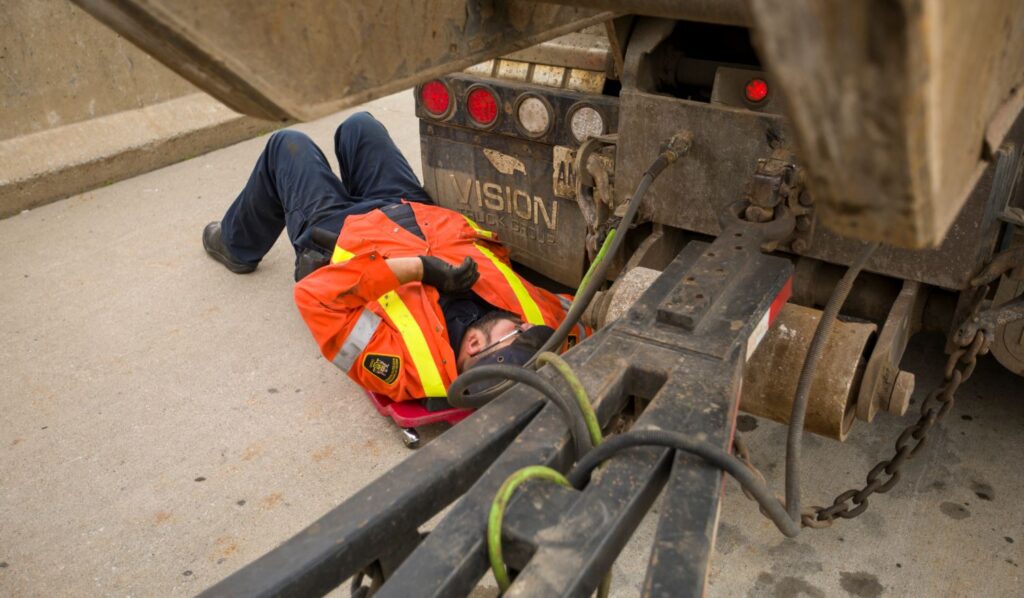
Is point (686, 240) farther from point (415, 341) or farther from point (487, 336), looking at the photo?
point (415, 341)

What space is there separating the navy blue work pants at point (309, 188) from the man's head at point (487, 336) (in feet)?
2.52

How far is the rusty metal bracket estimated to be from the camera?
2.01 meters

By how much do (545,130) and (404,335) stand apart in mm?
827

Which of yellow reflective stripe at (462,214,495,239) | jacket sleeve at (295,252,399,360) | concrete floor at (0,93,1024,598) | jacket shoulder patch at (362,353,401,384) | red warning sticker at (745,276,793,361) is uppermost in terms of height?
red warning sticker at (745,276,793,361)

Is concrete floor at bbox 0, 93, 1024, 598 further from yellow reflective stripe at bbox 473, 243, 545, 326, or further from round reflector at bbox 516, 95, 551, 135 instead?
round reflector at bbox 516, 95, 551, 135

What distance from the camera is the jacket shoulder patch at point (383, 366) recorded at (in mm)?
2840

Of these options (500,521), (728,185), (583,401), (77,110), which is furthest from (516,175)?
(77,110)

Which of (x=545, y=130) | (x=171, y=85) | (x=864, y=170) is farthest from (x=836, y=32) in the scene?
(x=171, y=85)

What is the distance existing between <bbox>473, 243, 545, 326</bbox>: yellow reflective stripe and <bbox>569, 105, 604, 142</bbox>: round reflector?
664 millimetres

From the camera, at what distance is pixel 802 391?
6.03 feet

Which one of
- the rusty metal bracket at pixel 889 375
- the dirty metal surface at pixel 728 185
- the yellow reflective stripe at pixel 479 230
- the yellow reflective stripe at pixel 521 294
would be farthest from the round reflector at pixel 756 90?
the yellow reflective stripe at pixel 479 230

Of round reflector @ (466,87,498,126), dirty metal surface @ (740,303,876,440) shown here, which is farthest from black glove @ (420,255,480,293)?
dirty metal surface @ (740,303,876,440)

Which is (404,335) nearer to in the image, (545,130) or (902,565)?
(545,130)

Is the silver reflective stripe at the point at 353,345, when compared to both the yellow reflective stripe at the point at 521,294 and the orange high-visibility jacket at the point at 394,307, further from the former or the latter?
the yellow reflective stripe at the point at 521,294
